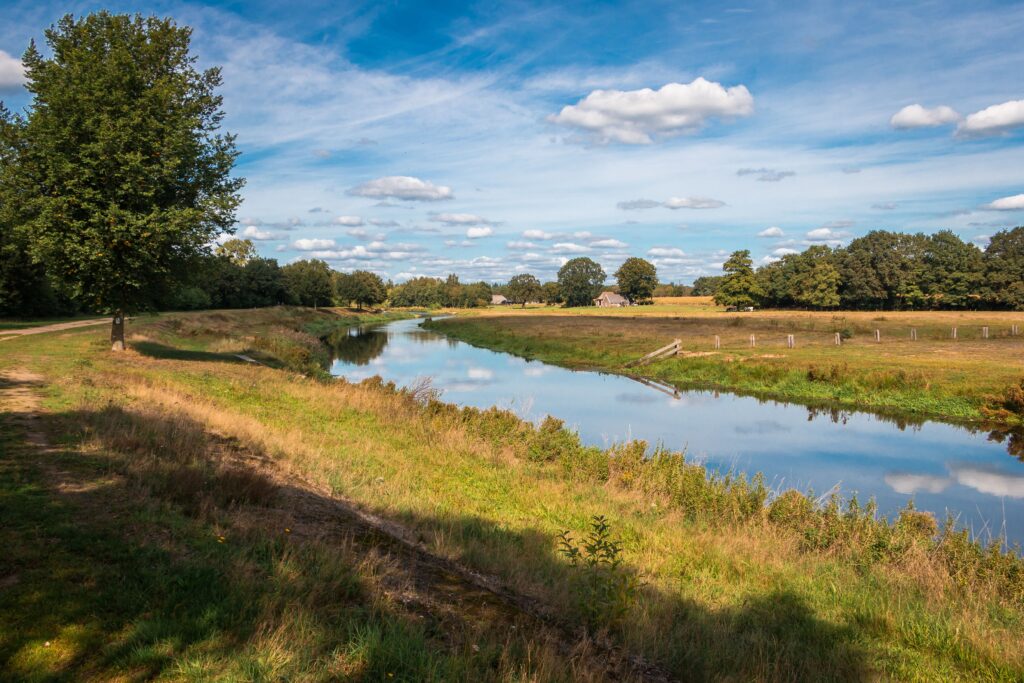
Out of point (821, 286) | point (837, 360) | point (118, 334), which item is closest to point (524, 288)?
point (821, 286)

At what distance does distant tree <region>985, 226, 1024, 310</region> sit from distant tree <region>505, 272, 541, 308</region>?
11514 centimetres

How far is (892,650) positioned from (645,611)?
2817mm

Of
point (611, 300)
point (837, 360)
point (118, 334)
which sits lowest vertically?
point (837, 360)

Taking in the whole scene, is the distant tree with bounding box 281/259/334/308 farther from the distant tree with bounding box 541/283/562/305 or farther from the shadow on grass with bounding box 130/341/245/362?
the distant tree with bounding box 541/283/562/305

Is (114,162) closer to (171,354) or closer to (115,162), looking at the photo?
(115,162)

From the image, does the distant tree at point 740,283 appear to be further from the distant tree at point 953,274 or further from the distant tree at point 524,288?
the distant tree at point 524,288

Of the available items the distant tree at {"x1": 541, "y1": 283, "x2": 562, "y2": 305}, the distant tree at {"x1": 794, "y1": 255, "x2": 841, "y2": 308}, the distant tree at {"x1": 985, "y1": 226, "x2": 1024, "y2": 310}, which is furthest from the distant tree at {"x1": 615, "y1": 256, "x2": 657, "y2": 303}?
the distant tree at {"x1": 985, "y1": 226, "x2": 1024, "y2": 310}

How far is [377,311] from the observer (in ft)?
476

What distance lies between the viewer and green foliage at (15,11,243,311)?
18.2 metres

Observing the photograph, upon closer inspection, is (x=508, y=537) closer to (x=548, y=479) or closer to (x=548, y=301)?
(x=548, y=479)

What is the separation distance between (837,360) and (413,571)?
3665cm

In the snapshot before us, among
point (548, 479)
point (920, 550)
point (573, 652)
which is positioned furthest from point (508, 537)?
point (920, 550)

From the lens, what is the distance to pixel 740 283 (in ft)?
374

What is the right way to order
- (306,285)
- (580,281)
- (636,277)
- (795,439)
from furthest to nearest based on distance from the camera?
(580,281) → (636,277) → (306,285) → (795,439)
